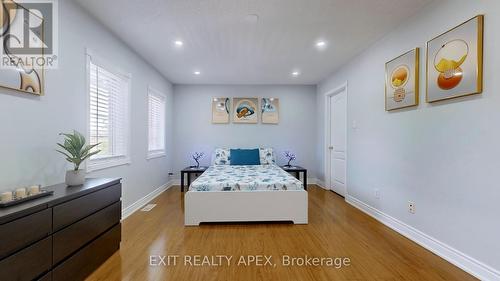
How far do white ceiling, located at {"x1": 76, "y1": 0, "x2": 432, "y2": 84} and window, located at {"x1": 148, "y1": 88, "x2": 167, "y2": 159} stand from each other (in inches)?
24.9

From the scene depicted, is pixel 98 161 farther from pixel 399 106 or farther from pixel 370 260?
pixel 399 106

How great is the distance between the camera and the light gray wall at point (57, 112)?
1616mm

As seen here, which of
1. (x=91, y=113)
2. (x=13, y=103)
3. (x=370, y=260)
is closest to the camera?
(x=13, y=103)

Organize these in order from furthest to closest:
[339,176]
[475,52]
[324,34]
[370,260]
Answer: [339,176] < [324,34] < [370,260] < [475,52]

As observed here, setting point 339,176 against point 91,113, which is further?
point 339,176

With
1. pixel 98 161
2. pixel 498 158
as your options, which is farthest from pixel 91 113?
pixel 498 158

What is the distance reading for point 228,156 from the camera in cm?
491

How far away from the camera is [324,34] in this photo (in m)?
2.82

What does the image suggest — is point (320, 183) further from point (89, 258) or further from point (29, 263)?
point (29, 263)

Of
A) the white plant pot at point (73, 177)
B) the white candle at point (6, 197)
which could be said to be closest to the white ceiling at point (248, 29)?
the white plant pot at point (73, 177)

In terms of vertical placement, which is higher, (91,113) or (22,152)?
(91,113)

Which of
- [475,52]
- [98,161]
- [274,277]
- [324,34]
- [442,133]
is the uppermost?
[324,34]

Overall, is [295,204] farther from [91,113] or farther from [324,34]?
[91,113]

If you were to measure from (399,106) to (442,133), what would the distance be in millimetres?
614
